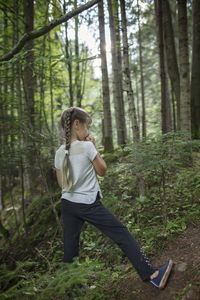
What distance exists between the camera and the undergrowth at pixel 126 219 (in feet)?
11.6

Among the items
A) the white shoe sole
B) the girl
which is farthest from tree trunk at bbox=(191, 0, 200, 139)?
the girl

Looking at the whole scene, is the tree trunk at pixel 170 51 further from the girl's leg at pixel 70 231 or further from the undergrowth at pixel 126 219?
the girl's leg at pixel 70 231

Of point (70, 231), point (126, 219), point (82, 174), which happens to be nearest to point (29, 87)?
point (82, 174)

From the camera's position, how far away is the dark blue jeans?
2.69m

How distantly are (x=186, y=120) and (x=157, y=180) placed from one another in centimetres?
173

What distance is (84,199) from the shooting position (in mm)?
2701

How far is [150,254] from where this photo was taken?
11.8 feet

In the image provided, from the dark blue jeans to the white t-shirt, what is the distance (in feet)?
0.27

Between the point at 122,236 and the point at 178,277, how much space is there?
86 centimetres

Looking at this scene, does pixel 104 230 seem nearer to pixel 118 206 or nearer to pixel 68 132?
pixel 68 132

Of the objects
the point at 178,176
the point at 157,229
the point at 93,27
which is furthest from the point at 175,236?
the point at 93,27

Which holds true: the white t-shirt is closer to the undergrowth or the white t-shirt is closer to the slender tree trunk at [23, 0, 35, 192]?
the undergrowth

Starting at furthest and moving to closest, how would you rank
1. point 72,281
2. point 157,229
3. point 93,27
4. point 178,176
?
point 93,27 → point 178,176 → point 157,229 → point 72,281

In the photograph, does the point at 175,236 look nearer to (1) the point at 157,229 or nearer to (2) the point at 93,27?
(1) the point at 157,229
